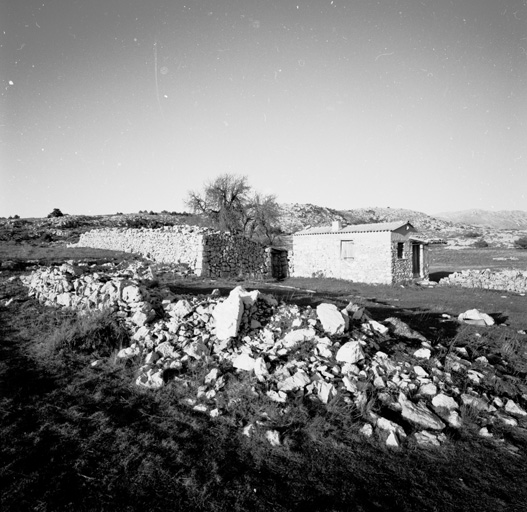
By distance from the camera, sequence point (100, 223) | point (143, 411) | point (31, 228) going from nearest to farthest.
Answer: point (143, 411), point (31, 228), point (100, 223)

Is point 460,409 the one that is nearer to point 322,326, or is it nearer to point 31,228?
point 322,326

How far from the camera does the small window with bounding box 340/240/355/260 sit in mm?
22406

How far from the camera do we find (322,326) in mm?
6711

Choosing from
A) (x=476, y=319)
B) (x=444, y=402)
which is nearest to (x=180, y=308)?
(x=444, y=402)

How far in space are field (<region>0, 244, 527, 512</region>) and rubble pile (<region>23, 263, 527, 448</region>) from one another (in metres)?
0.22

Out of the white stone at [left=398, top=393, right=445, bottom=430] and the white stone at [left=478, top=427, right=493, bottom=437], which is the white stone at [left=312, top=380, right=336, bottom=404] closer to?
the white stone at [left=398, top=393, right=445, bottom=430]

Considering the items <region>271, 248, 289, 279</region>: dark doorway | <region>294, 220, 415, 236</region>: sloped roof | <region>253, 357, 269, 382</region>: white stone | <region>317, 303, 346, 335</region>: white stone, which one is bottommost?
<region>271, 248, 289, 279</region>: dark doorway

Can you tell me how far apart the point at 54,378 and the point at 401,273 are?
2035cm

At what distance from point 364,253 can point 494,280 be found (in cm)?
758

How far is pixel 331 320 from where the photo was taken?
6.66m

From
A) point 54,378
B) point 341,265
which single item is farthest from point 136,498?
point 341,265

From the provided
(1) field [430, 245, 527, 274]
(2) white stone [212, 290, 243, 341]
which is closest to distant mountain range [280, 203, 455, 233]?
(1) field [430, 245, 527, 274]

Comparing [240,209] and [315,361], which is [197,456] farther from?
[240,209]

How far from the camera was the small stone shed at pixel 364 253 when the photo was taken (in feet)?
69.3
